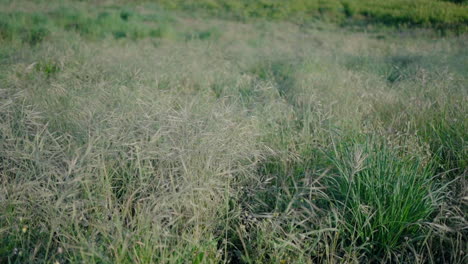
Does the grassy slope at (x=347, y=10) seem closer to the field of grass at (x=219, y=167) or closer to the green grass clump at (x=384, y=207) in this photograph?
the field of grass at (x=219, y=167)

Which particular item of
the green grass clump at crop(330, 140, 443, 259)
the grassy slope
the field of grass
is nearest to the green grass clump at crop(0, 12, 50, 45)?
the field of grass

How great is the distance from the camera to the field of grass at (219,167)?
2.00 metres

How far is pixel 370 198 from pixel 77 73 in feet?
13.1

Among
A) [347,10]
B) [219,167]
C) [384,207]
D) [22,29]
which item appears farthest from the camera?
[347,10]

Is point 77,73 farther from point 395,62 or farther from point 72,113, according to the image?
point 395,62

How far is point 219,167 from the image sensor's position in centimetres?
245

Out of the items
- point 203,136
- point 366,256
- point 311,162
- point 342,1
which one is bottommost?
point 366,256

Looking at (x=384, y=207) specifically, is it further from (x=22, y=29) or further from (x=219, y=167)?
(x=22, y=29)

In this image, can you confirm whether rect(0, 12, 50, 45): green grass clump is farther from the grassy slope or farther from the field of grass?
the grassy slope

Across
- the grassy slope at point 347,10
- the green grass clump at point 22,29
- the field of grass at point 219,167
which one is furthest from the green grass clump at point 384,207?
the grassy slope at point 347,10

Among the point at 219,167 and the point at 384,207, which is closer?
the point at 384,207

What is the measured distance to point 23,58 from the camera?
5.21 metres

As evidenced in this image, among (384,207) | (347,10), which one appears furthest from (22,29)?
(347,10)

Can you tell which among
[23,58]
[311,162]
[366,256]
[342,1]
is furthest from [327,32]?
[366,256]
